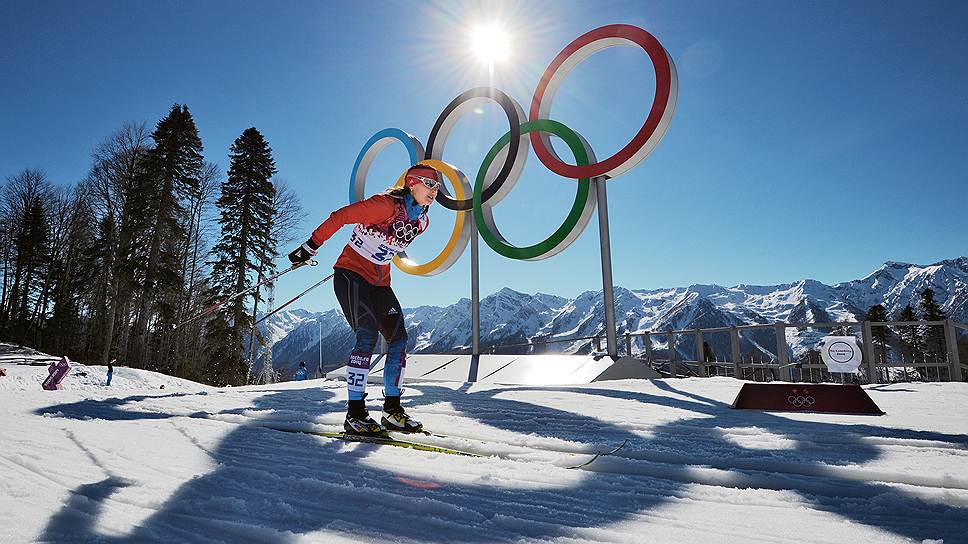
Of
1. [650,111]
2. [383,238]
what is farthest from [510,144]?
[383,238]

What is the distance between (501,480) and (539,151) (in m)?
7.73

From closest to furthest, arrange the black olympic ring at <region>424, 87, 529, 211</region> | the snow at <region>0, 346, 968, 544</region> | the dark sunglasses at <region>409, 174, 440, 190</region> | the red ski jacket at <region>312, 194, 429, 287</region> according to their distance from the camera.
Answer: the snow at <region>0, 346, 968, 544</region>, the red ski jacket at <region>312, 194, 429, 287</region>, the dark sunglasses at <region>409, 174, 440, 190</region>, the black olympic ring at <region>424, 87, 529, 211</region>

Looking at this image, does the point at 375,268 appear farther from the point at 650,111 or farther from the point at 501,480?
the point at 650,111

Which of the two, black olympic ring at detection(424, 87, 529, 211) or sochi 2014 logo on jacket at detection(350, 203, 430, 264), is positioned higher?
black olympic ring at detection(424, 87, 529, 211)

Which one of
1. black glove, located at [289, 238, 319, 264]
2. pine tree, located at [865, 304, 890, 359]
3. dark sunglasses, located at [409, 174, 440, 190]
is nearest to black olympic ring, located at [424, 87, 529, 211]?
dark sunglasses, located at [409, 174, 440, 190]

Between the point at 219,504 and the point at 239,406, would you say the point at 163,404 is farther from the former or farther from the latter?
the point at 219,504

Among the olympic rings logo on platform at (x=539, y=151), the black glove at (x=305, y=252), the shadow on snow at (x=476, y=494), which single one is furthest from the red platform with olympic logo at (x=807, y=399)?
the olympic rings logo on platform at (x=539, y=151)

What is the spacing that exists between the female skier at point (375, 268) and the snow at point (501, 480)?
49cm

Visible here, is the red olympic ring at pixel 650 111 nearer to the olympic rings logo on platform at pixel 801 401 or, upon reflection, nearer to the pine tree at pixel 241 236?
the olympic rings logo on platform at pixel 801 401

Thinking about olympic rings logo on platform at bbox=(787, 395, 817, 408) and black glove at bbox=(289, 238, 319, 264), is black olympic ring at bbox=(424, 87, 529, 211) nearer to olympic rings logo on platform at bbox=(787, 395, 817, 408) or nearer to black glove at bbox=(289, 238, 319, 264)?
black glove at bbox=(289, 238, 319, 264)

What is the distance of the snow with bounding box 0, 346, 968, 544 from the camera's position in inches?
51.8

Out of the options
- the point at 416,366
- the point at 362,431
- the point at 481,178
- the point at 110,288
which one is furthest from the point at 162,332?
the point at 362,431

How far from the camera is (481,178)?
380 inches

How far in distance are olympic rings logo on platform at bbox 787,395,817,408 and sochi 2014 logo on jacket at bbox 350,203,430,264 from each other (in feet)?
11.5
